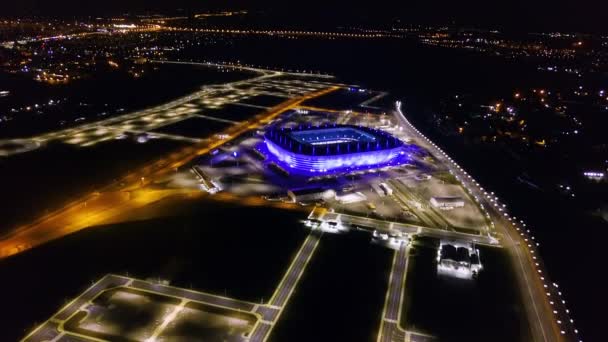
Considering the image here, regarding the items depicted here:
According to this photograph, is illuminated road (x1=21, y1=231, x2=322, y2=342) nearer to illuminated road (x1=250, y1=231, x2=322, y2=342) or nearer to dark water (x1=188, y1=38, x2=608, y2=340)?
illuminated road (x1=250, y1=231, x2=322, y2=342)

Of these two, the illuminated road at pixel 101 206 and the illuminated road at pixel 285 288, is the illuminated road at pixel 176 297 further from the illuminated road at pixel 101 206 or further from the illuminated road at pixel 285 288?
the illuminated road at pixel 101 206

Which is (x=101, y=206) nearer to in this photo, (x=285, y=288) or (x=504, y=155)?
(x=285, y=288)

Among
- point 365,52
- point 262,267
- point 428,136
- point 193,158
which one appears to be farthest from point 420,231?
point 365,52

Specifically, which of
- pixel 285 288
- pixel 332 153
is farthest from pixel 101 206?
pixel 332 153

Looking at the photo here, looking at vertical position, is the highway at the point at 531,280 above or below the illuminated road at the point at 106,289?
above

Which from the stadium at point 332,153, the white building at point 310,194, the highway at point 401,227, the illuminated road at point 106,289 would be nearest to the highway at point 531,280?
the highway at point 401,227
